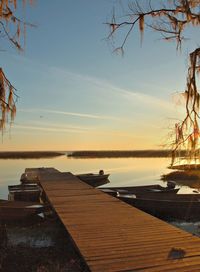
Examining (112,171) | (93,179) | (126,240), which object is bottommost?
(112,171)

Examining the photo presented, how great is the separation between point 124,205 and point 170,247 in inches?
202

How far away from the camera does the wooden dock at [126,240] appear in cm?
542

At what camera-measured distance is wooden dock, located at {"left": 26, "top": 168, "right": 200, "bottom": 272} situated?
17.8 feet

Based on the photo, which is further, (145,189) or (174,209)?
(145,189)

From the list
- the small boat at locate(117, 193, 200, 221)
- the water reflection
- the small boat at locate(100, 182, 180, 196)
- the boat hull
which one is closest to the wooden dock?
the small boat at locate(117, 193, 200, 221)

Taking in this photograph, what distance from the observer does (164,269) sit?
17.0ft

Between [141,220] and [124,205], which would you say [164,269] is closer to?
[141,220]

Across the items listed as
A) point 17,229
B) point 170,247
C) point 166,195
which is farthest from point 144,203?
point 170,247

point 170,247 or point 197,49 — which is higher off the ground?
point 197,49

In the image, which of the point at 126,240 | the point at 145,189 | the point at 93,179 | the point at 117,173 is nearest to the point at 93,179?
the point at 93,179

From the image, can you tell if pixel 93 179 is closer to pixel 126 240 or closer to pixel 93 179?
pixel 93 179

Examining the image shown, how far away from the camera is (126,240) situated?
6.79 metres

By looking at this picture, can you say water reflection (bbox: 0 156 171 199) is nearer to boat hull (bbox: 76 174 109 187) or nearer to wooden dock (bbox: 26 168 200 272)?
boat hull (bbox: 76 174 109 187)

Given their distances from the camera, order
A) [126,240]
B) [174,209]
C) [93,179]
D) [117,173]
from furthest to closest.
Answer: [117,173], [93,179], [174,209], [126,240]
